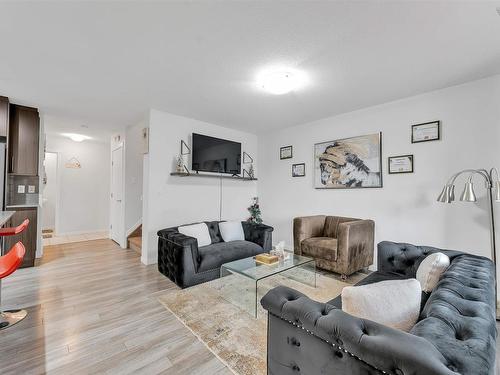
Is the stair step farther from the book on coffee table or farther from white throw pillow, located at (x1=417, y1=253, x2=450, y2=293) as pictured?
white throw pillow, located at (x1=417, y1=253, x2=450, y2=293)

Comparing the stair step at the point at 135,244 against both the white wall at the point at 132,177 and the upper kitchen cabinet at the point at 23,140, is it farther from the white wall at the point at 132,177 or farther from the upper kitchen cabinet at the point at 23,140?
the upper kitchen cabinet at the point at 23,140

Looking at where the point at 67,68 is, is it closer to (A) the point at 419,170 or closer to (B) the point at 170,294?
(B) the point at 170,294

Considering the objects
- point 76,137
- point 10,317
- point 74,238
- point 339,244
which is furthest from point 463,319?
point 76,137

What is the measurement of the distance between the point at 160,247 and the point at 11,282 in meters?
1.81

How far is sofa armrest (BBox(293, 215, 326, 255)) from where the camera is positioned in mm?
3639

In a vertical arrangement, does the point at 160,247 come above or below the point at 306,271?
above

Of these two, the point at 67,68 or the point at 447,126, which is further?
the point at 447,126

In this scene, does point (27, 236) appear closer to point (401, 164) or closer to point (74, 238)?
point (74, 238)

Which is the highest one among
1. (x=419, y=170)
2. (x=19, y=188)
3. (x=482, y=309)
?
(x=419, y=170)

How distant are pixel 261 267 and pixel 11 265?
2130 mm

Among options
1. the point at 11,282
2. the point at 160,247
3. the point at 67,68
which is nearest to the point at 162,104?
the point at 67,68

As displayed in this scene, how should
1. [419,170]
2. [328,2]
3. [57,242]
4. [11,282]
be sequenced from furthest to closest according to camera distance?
1. [57,242]
2. [419,170]
3. [11,282]
4. [328,2]

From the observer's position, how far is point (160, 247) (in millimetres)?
3375

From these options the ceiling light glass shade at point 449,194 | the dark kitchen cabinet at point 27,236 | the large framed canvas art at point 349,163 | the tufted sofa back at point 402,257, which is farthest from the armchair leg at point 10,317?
the ceiling light glass shade at point 449,194
